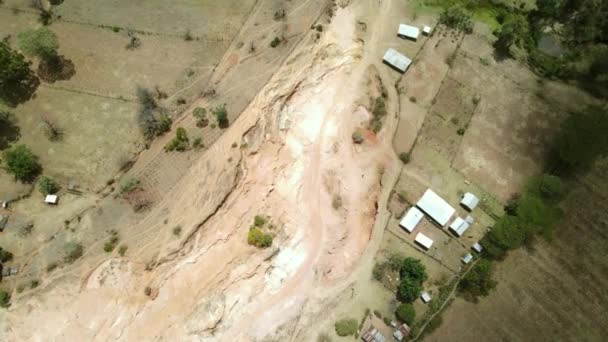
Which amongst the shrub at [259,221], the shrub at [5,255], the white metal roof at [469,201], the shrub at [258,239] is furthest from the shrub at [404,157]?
the shrub at [5,255]

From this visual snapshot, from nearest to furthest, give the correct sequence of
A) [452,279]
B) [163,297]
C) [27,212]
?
[163,297] → [452,279] → [27,212]

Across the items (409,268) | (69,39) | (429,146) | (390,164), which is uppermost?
(429,146)

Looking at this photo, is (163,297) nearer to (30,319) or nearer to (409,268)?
(30,319)

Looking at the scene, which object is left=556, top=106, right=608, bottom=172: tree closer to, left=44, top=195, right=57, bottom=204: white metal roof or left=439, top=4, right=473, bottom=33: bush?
left=439, top=4, right=473, bottom=33: bush

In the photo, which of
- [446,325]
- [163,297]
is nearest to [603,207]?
[446,325]

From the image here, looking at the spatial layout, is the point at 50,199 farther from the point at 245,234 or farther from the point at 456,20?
the point at 456,20

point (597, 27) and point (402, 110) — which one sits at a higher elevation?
point (597, 27)
